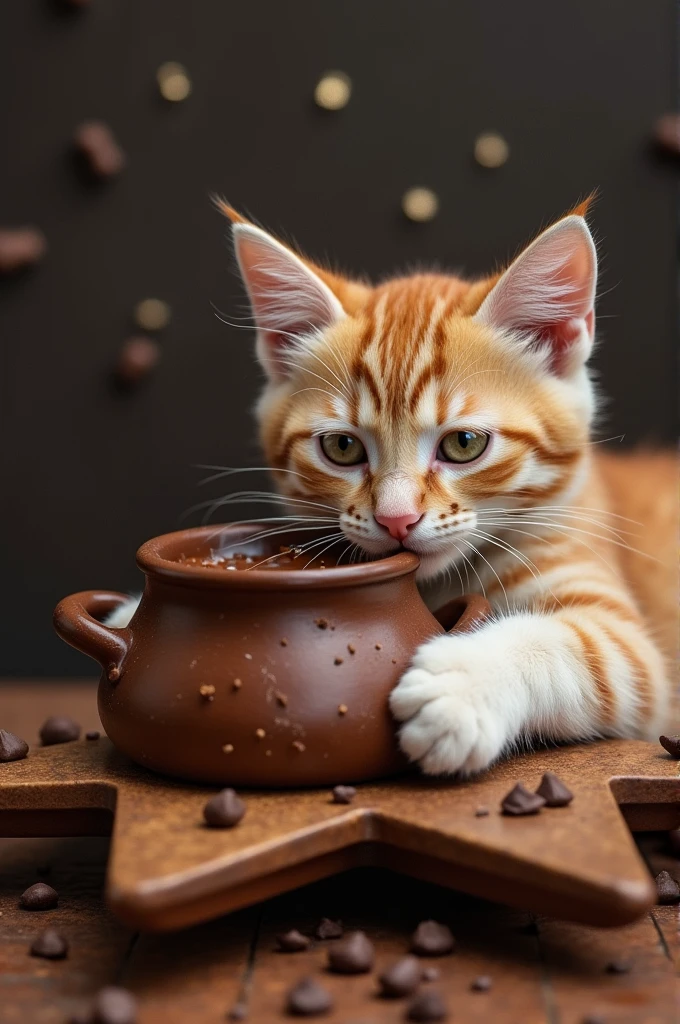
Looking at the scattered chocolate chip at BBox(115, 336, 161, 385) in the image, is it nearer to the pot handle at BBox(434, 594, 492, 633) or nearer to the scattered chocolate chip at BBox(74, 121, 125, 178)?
the scattered chocolate chip at BBox(74, 121, 125, 178)

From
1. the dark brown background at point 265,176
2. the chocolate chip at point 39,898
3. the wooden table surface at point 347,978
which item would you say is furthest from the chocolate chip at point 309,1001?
the dark brown background at point 265,176

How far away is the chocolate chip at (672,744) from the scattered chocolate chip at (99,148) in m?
1.53

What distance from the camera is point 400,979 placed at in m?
0.92

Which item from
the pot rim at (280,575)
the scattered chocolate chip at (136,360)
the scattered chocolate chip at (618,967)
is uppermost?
the scattered chocolate chip at (136,360)

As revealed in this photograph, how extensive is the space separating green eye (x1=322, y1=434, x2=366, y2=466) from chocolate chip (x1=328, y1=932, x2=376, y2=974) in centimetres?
58

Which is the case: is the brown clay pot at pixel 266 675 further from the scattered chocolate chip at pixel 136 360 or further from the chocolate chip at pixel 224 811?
the scattered chocolate chip at pixel 136 360

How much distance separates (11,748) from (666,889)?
697 mm

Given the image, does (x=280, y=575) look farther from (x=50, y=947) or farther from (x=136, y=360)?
(x=136, y=360)

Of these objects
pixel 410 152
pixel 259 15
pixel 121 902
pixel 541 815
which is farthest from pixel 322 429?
pixel 259 15

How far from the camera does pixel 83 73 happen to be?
218 cm

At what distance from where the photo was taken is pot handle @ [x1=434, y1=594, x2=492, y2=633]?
4.00ft

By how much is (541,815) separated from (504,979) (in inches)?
5.6

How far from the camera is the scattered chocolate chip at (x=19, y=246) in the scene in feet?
7.23

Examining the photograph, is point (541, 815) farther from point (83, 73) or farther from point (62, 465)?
point (83, 73)
